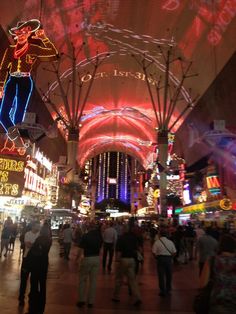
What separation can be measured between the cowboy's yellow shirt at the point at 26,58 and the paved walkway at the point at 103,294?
36.3ft

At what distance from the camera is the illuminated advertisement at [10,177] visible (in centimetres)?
1855

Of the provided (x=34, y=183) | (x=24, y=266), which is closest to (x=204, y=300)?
(x=24, y=266)

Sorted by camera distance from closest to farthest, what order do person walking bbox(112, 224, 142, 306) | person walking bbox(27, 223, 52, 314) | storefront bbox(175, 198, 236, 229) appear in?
1. person walking bbox(27, 223, 52, 314)
2. person walking bbox(112, 224, 142, 306)
3. storefront bbox(175, 198, 236, 229)

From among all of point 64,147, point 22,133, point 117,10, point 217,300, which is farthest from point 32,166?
point 217,300

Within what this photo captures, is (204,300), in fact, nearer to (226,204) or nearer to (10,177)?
(10,177)

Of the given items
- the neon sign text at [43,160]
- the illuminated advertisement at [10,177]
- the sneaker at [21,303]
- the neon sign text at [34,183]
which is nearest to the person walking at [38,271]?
the sneaker at [21,303]

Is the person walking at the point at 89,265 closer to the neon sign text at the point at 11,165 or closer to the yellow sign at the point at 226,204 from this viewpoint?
the neon sign text at the point at 11,165

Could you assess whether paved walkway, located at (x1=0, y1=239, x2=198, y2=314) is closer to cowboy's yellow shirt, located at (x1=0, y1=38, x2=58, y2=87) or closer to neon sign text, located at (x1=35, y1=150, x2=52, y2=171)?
cowboy's yellow shirt, located at (x1=0, y1=38, x2=58, y2=87)

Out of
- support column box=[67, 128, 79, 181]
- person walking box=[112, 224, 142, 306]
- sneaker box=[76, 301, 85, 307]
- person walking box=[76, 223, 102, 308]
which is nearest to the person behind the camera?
sneaker box=[76, 301, 85, 307]

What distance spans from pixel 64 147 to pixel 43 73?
2000cm

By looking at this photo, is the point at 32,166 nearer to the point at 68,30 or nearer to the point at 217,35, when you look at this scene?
the point at 68,30

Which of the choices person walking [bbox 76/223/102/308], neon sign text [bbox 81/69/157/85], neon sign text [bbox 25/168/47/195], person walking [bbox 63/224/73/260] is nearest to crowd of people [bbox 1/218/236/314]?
person walking [bbox 76/223/102/308]

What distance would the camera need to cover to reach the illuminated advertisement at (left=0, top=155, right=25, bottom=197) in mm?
18547

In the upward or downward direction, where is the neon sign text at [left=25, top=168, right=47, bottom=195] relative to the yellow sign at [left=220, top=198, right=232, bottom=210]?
upward
